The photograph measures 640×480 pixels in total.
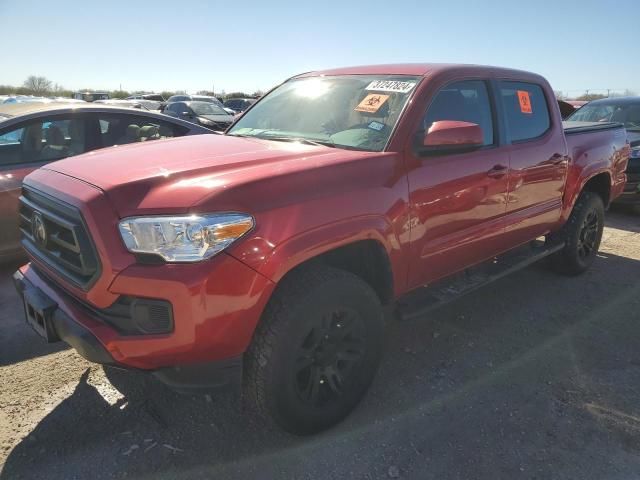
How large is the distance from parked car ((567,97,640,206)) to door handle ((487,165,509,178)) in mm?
5118

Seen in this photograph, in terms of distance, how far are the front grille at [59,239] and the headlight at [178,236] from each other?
0.21m

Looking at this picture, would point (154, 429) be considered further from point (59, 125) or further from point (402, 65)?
point (59, 125)

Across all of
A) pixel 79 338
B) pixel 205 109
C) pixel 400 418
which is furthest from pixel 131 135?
pixel 205 109

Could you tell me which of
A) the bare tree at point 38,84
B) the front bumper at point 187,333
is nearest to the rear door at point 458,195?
the front bumper at point 187,333

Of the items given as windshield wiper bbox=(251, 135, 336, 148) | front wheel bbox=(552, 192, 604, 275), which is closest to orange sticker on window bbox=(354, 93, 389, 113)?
windshield wiper bbox=(251, 135, 336, 148)

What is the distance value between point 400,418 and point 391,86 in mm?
1983

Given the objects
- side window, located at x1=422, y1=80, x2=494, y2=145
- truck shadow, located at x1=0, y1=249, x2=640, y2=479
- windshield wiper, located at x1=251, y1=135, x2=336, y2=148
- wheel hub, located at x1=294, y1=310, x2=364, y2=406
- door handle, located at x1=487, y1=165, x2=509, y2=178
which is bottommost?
truck shadow, located at x1=0, y1=249, x2=640, y2=479

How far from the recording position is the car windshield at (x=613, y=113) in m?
8.56

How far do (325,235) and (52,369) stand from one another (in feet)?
6.88

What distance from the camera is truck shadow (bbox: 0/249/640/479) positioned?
246 centimetres

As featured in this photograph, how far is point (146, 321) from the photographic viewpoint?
2.12 metres

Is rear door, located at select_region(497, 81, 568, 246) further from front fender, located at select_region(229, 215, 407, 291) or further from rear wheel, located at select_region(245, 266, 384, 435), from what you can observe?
rear wheel, located at select_region(245, 266, 384, 435)

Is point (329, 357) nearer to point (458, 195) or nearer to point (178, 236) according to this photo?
point (178, 236)

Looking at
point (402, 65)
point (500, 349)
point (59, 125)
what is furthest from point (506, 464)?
point (59, 125)
